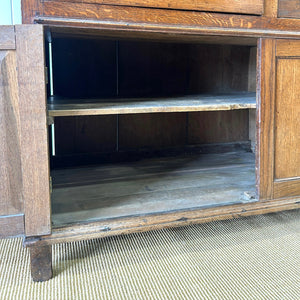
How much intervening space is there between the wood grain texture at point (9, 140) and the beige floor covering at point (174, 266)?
20 cm

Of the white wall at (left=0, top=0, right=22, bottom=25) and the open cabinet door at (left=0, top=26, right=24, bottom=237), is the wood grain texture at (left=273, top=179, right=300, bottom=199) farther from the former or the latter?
the white wall at (left=0, top=0, right=22, bottom=25)

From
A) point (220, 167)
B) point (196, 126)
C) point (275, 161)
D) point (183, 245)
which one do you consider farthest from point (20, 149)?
point (196, 126)

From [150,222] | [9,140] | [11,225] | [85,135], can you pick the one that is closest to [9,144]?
[9,140]

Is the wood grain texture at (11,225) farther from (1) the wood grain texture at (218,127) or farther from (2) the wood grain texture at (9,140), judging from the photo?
(1) the wood grain texture at (218,127)

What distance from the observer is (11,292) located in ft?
2.71

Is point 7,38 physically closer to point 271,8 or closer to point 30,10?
point 30,10

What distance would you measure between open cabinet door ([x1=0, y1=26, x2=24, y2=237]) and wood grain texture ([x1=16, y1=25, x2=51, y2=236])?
3 centimetres

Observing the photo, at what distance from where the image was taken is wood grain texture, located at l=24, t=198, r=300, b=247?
88 centimetres

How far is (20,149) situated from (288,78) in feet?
2.59

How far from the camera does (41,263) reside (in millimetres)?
874

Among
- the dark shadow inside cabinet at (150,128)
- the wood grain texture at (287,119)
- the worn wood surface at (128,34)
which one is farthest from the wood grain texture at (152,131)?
the wood grain texture at (287,119)

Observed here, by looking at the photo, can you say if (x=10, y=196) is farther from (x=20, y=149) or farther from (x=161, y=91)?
(x=161, y=91)

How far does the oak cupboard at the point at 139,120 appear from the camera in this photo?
83 cm

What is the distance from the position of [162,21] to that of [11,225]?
64 cm
